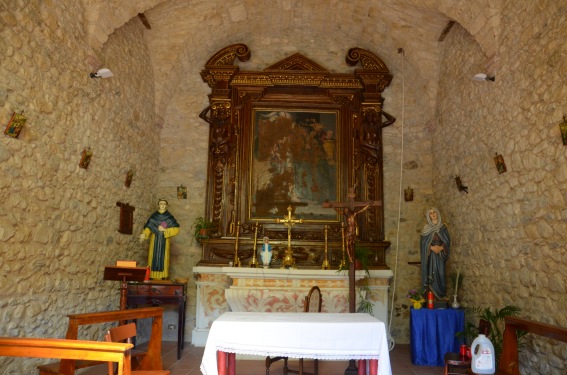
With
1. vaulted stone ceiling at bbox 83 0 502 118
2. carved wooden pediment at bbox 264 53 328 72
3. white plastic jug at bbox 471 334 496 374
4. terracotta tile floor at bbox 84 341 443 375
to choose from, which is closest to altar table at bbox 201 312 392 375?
white plastic jug at bbox 471 334 496 374

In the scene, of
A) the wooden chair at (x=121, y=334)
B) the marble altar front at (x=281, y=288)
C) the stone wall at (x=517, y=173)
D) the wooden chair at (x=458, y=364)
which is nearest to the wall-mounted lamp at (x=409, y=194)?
the stone wall at (x=517, y=173)

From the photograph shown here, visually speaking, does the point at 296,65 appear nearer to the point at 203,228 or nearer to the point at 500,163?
the point at 203,228

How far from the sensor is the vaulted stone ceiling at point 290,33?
7.08m

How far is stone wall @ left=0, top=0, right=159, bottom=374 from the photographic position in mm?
4051

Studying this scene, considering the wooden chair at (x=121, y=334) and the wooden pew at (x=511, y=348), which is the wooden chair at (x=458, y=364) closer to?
the wooden pew at (x=511, y=348)

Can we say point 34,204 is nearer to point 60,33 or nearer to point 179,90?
point 60,33

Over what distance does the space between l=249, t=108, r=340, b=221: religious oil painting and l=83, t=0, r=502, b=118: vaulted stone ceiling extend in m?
1.03

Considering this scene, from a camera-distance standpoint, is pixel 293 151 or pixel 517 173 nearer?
pixel 517 173

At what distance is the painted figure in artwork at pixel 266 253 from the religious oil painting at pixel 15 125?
11.9ft

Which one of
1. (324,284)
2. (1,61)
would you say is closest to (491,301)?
(324,284)

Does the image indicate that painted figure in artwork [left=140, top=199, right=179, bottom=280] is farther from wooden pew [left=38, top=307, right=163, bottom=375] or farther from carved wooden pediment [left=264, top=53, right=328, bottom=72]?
carved wooden pediment [left=264, top=53, right=328, bottom=72]

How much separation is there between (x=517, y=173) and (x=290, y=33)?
4.69m

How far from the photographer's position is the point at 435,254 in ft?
20.5

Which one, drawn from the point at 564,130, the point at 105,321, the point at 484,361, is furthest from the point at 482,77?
the point at 105,321
